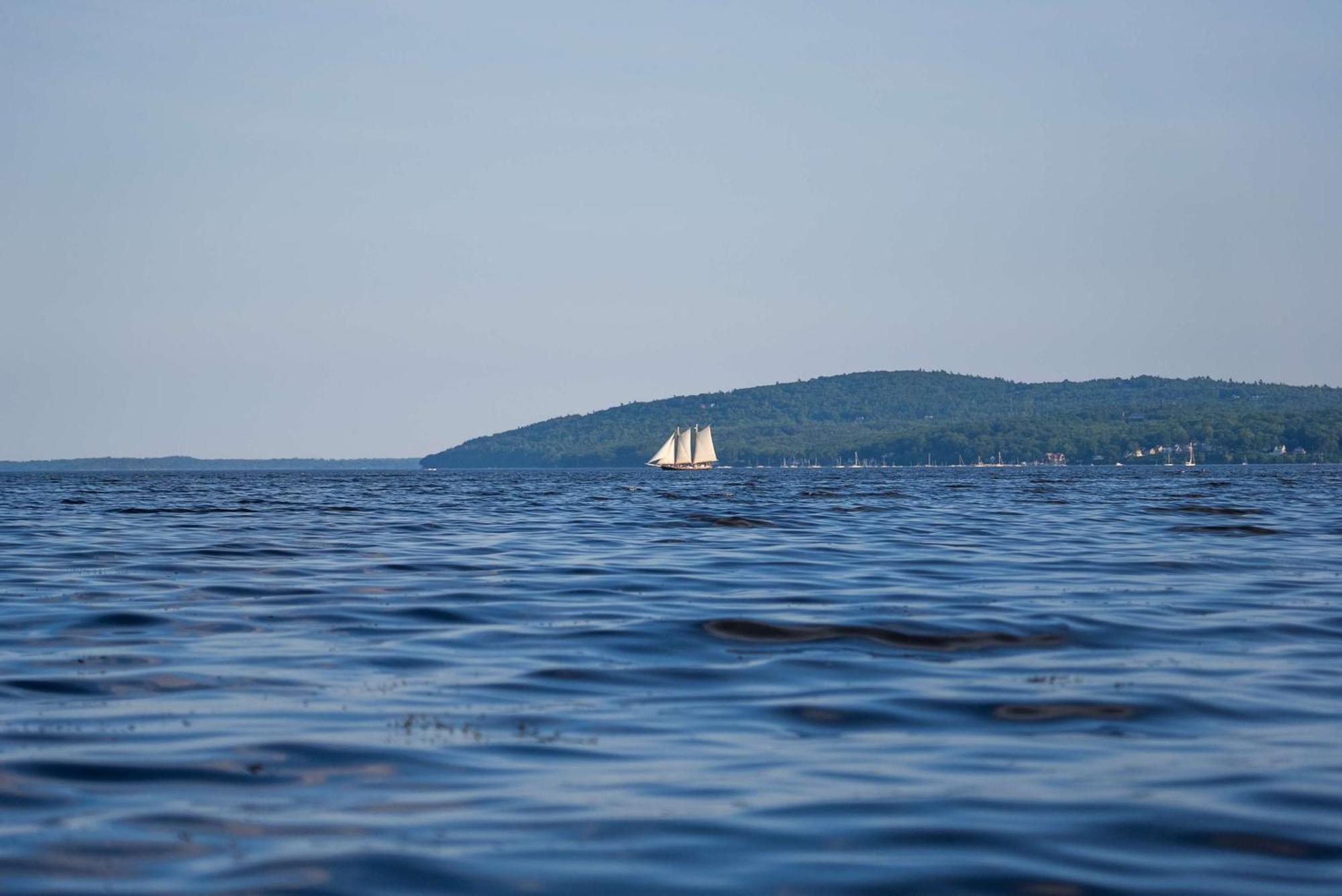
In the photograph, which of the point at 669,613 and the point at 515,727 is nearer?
the point at 515,727

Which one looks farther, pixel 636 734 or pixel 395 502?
pixel 395 502

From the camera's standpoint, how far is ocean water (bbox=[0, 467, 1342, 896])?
7.38 m

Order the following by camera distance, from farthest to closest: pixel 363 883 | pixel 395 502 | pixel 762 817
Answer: pixel 395 502, pixel 762 817, pixel 363 883

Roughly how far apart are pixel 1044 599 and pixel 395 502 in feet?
149

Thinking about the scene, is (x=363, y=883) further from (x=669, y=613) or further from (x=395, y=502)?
(x=395, y=502)

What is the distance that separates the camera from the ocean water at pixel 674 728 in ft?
24.2

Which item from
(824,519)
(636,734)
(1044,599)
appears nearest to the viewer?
(636,734)

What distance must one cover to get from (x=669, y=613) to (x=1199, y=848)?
32.9 ft

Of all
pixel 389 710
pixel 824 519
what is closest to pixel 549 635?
pixel 389 710

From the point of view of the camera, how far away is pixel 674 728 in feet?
34.8

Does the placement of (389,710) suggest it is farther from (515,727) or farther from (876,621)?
(876,621)

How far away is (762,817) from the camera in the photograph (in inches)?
321

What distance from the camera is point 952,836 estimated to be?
775cm

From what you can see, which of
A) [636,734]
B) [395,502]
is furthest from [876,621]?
[395,502]
